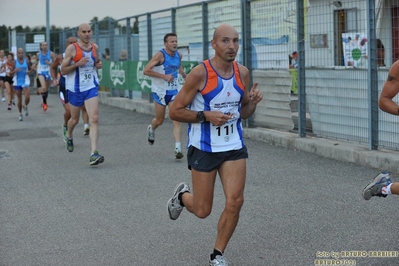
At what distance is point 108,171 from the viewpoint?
1105cm

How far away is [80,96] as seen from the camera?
12.0 meters

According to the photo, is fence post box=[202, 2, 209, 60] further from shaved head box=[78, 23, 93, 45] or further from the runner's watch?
the runner's watch

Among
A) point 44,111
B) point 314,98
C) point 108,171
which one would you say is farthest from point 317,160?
point 44,111

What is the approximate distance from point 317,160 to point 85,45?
387 cm

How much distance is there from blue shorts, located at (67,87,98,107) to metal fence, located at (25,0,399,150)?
3.35 meters

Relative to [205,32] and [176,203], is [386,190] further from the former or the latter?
[205,32]

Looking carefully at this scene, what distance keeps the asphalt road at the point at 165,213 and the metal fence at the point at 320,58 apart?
727 millimetres

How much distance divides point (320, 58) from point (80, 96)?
149 inches

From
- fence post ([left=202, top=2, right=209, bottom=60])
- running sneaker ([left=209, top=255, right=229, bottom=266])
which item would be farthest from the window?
running sneaker ([left=209, top=255, right=229, bottom=266])

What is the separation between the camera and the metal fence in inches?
432

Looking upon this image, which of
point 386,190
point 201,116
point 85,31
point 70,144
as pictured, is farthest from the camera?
point 70,144

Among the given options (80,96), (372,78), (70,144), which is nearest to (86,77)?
(80,96)

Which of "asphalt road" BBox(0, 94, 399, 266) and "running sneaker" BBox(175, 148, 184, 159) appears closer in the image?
"asphalt road" BBox(0, 94, 399, 266)

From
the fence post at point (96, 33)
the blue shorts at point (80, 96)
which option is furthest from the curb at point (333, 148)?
the fence post at point (96, 33)
